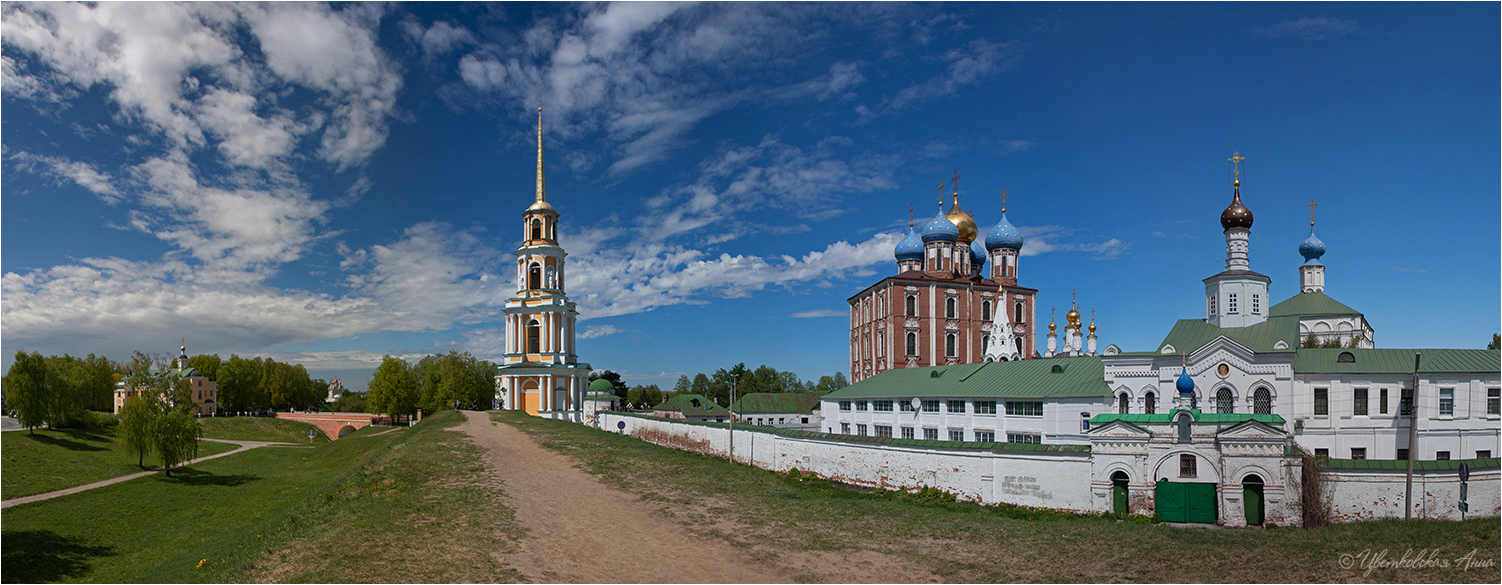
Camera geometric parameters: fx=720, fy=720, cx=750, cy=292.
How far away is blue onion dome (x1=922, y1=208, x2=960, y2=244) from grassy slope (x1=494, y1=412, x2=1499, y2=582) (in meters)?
46.4

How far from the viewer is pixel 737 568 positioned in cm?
1385

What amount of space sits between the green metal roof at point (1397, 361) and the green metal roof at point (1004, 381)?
818 centimetres

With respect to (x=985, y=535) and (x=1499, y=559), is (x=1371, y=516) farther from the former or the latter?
(x=985, y=535)

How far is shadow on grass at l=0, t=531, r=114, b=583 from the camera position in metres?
17.9

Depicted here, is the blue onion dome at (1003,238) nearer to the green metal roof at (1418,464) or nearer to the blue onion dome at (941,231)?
the blue onion dome at (941,231)

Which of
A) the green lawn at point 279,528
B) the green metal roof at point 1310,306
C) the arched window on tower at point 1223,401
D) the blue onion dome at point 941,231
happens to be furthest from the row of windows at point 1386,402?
the blue onion dome at point 941,231

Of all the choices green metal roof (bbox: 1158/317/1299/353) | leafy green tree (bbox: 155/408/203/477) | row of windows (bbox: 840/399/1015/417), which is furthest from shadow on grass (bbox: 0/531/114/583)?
green metal roof (bbox: 1158/317/1299/353)

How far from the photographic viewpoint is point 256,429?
65.7 metres

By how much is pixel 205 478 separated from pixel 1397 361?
185 ft

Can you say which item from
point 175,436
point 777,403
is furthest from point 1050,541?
point 777,403

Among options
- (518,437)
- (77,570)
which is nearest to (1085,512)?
(518,437)

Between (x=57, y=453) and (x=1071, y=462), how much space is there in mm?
53619

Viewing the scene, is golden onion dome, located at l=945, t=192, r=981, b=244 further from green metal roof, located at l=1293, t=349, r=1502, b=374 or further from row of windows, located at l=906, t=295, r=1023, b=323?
green metal roof, located at l=1293, t=349, r=1502, b=374

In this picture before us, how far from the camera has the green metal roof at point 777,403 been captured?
69.7m
